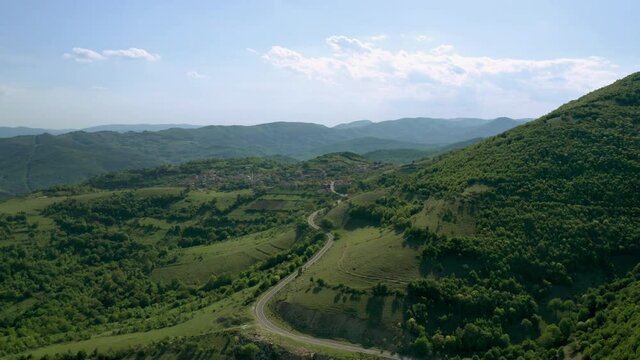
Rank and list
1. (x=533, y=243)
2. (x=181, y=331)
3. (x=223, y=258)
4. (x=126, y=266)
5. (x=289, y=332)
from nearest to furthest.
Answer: (x=289, y=332) < (x=181, y=331) < (x=533, y=243) < (x=223, y=258) < (x=126, y=266)

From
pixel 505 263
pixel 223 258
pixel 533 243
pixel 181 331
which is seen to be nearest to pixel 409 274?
pixel 505 263

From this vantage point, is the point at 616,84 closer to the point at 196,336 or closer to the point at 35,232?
the point at 196,336

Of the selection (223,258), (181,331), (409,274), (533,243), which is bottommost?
(181,331)

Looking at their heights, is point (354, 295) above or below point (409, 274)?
below

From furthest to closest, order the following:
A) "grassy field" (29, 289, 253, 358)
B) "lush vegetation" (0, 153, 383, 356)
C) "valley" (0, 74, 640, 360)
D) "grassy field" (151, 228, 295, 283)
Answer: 1. "grassy field" (151, 228, 295, 283)
2. "lush vegetation" (0, 153, 383, 356)
3. "grassy field" (29, 289, 253, 358)
4. "valley" (0, 74, 640, 360)

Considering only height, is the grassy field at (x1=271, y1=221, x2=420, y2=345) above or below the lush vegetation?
above

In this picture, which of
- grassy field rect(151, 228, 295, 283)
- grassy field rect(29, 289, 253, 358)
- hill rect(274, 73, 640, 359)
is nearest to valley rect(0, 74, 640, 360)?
hill rect(274, 73, 640, 359)

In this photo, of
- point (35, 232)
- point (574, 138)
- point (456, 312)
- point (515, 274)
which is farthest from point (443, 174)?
point (35, 232)

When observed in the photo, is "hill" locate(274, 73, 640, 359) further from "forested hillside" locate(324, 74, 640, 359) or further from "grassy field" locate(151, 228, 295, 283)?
"grassy field" locate(151, 228, 295, 283)

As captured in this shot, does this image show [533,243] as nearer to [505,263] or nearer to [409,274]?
[505,263]
